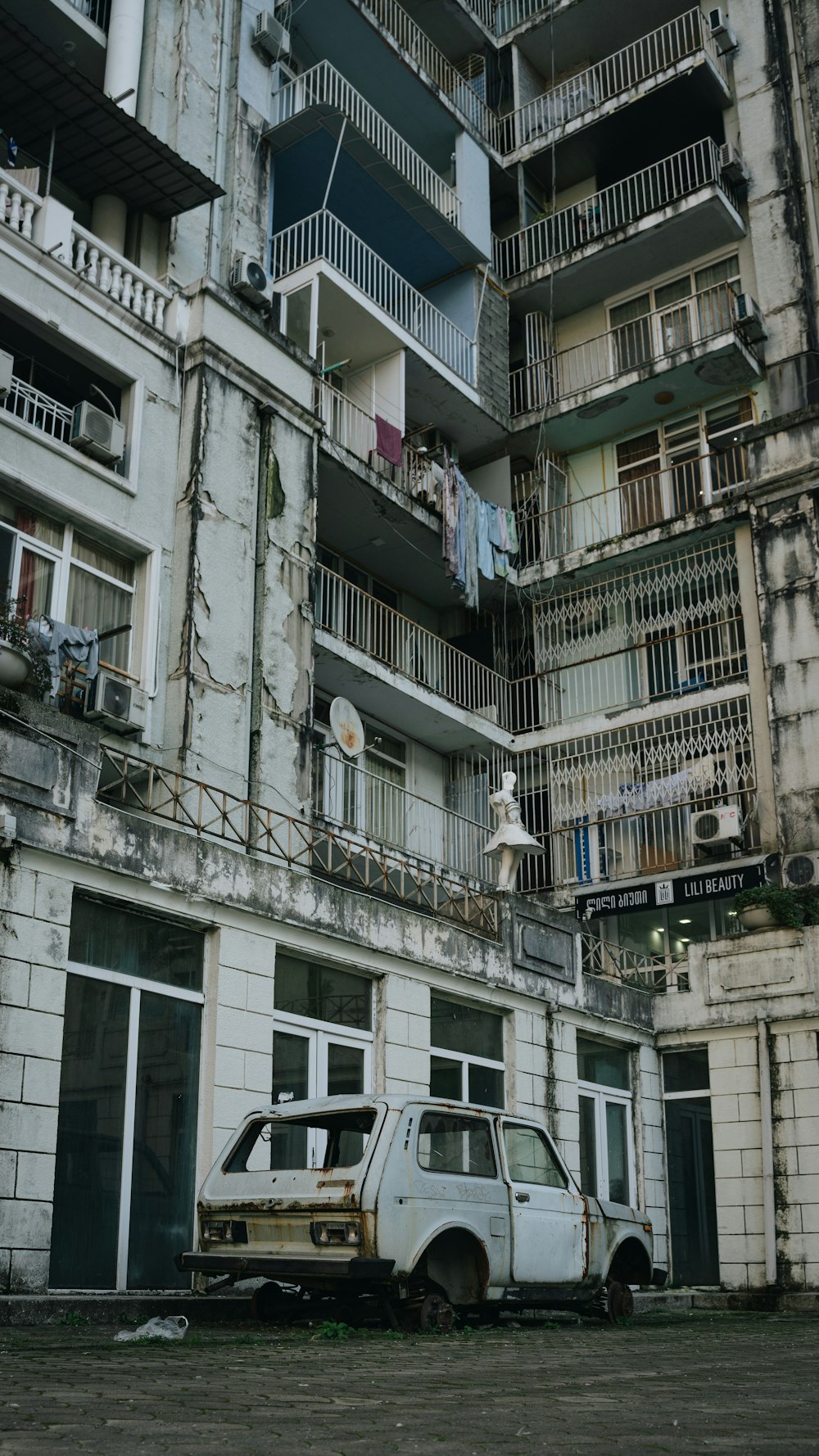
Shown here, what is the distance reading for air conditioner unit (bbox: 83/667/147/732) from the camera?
16094 millimetres

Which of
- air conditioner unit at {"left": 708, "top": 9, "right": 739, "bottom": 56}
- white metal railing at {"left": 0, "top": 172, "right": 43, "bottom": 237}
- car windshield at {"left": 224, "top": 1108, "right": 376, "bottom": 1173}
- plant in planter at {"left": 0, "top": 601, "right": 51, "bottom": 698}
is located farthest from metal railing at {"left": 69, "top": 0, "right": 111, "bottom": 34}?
car windshield at {"left": 224, "top": 1108, "right": 376, "bottom": 1173}

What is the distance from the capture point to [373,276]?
87.8ft

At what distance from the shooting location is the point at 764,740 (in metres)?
24.5

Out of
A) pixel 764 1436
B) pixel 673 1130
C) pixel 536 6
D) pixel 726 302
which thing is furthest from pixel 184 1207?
pixel 536 6

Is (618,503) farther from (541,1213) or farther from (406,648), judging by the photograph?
(541,1213)

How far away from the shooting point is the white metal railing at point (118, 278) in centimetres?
1834

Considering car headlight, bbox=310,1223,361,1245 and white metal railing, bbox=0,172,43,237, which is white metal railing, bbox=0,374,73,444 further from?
car headlight, bbox=310,1223,361,1245

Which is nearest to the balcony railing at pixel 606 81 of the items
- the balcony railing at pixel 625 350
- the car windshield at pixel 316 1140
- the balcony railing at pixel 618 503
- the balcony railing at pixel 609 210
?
the balcony railing at pixel 609 210

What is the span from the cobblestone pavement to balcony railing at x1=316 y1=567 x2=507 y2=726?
16.0m

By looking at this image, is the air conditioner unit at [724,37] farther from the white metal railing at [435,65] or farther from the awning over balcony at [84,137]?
the awning over balcony at [84,137]

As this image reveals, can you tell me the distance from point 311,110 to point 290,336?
369 centimetres

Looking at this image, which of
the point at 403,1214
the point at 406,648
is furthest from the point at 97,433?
the point at 403,1214

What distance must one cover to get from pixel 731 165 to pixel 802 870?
14356mm

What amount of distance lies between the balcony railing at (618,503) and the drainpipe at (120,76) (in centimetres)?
1111
